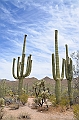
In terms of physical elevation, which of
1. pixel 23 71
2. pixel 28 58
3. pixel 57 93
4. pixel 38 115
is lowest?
pixel 38 115

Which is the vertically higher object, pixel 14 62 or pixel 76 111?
pixel 14 62

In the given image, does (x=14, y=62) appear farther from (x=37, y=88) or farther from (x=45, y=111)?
(x=45, y=111)

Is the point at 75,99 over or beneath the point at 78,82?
beneath

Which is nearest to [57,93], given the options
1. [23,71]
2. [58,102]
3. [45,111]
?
[58,102]

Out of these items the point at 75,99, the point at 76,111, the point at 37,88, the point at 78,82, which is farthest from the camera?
the point at 37,88

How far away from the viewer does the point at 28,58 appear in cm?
2281

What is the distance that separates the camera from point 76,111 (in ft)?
37.2

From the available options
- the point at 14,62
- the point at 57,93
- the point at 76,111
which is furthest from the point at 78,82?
the point at 76,111

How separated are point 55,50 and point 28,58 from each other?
5.56 m

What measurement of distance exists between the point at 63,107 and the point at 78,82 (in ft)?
23.8

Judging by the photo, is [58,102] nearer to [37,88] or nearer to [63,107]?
[63,107]

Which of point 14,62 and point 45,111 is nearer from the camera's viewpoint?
point 45,111

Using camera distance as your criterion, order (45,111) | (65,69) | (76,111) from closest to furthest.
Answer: (76,111), (45,111), (65,69)

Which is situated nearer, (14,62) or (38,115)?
(38,115)
